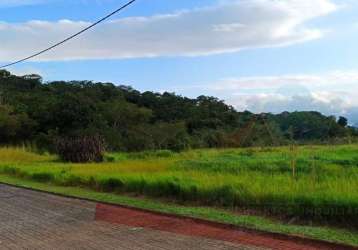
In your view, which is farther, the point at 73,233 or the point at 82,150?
the point at 82,150

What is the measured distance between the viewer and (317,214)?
1057 cm

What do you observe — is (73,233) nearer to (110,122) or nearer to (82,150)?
(82,150)

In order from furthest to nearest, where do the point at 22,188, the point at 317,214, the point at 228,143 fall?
the point at 228,143 < the point at 22,188 < the point at 317,214

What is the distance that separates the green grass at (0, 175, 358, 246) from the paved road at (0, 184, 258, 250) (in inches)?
41.9

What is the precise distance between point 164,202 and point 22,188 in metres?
7.52

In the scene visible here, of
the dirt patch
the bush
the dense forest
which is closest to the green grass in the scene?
the dirt patch

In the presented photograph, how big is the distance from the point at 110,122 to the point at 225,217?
5340 cm

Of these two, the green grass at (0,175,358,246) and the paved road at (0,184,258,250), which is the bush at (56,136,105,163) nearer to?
the green grass at (0,175,358,246)

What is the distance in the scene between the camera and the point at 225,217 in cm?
1141

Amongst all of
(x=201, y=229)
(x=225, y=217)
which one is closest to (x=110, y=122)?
(x=225, y=217)

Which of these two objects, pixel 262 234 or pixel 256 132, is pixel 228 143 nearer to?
pixel 256 132

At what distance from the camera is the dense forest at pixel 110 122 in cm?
5516

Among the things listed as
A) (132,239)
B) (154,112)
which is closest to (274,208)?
(132,239)

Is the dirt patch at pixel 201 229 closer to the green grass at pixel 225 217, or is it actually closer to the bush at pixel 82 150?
the green grass at pixel 225 217
